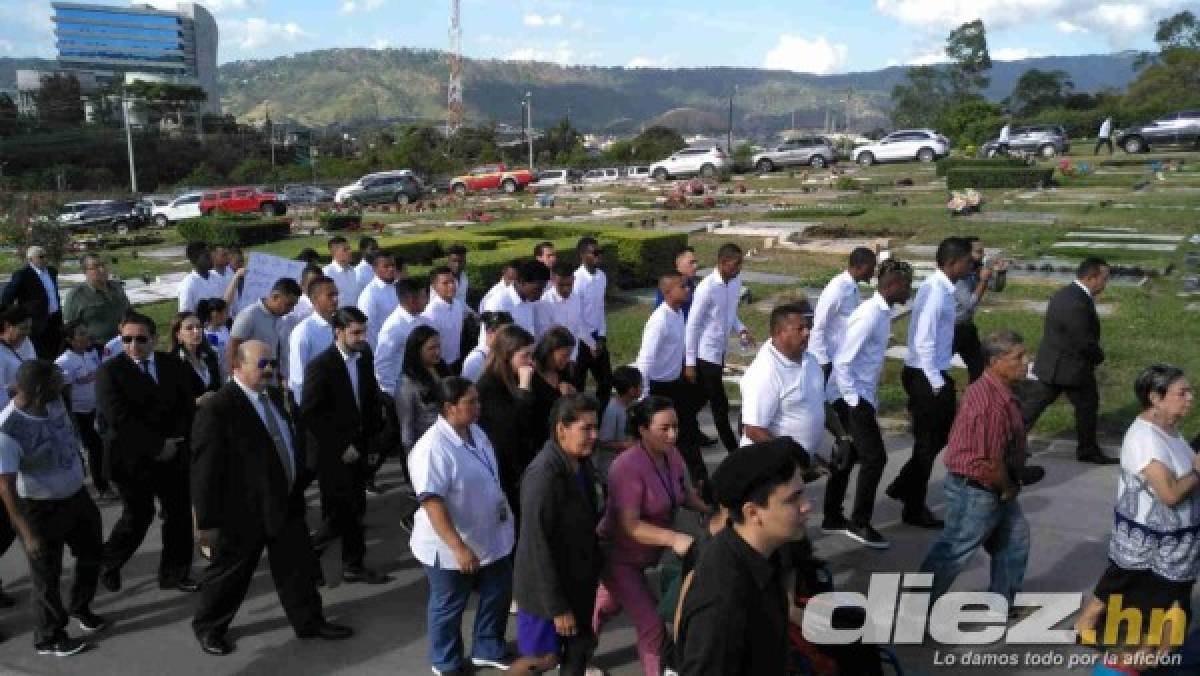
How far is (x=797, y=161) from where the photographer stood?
4047 centimetres

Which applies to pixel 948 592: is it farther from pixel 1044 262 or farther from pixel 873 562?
pixel 1044 262

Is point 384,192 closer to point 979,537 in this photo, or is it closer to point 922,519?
point 922,519

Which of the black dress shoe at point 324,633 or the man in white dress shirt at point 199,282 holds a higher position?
the man in white dress shirt at point 199,282

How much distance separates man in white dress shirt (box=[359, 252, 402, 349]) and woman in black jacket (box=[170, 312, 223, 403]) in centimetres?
148

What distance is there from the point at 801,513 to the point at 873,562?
11.2ft

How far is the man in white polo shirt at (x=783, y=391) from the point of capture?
475cm

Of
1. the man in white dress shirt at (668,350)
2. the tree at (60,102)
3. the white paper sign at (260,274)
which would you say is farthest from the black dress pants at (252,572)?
the tree at (60,102)

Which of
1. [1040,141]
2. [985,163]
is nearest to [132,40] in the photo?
[1040,141]

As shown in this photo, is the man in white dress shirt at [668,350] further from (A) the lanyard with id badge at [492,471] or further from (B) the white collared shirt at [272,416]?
(B) the white collared shirt at [272,416]

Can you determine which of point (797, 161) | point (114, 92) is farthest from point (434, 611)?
point (114, 92)

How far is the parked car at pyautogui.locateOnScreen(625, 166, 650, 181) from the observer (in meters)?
42.4

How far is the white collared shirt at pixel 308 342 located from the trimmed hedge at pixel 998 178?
953 inches

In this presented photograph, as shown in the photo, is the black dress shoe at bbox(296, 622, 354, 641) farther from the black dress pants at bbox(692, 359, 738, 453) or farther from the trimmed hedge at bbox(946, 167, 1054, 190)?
the trimmed hedge at bbox(946, 167, 1054, 190)

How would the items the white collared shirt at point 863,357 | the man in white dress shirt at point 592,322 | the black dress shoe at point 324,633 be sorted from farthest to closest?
1. the man in white dress shirt at point 592,322
2. the white collared shirt at point 863,357
3. the black dress shoe at point 324,633
